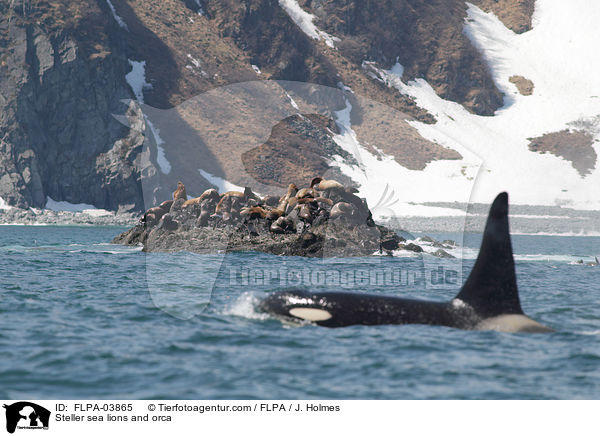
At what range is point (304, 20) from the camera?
157750 mm

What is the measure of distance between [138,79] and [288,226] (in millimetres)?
96580

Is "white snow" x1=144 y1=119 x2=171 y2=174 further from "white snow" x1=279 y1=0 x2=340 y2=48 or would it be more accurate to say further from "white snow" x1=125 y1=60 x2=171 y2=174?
"white snow" x1=279 y1=0 x2=340 y2=48

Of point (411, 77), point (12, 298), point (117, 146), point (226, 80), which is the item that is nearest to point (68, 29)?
point (117, 146)

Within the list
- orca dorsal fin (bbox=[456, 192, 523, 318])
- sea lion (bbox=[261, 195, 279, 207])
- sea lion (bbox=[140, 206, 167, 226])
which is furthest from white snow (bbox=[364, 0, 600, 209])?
orca dorsal fin (bbox=[456, 192, 523, 318])

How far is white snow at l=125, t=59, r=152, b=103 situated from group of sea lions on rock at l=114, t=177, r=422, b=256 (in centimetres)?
8389

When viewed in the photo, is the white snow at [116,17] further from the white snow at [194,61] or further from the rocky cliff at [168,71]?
the white snow at [194,61]

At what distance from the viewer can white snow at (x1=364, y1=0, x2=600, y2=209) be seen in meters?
139

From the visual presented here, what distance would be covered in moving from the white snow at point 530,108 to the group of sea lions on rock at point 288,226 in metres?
74.2

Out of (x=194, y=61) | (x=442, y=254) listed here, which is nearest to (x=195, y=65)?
Answer: (x=194, y=61)

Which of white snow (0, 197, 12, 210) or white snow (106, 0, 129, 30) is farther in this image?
white snow (106, 0, 129, 30)

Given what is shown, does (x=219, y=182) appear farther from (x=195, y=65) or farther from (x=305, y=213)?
(x=305, y=213)
